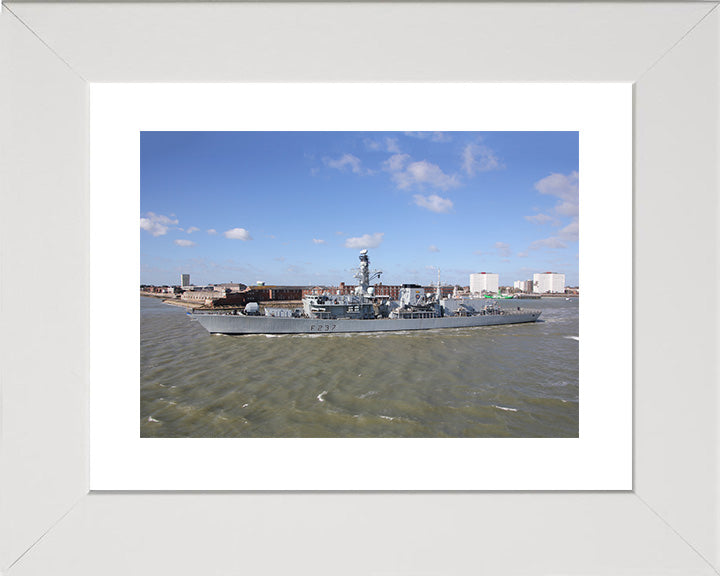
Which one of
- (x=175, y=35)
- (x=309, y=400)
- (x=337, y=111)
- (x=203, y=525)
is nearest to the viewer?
(x=175, y=35)

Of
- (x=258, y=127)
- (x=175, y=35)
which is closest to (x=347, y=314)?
(x=258, y=127)

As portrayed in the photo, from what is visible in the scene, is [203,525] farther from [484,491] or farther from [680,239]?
[680,239]

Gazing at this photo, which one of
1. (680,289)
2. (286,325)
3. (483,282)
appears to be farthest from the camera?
(483,282)

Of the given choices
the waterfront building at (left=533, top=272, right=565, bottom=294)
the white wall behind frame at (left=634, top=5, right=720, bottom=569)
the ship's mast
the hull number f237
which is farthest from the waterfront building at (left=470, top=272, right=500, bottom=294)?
the white wall behind frame at (left=634, top=5, right=720, bottom=569)

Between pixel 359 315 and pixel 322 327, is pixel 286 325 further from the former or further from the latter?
pixel 359 315
